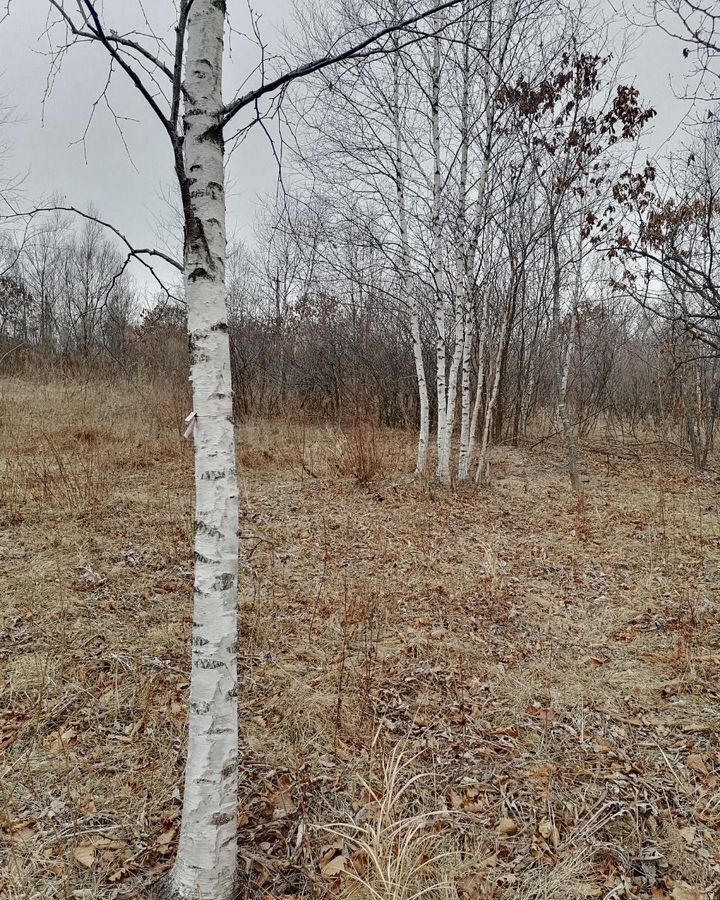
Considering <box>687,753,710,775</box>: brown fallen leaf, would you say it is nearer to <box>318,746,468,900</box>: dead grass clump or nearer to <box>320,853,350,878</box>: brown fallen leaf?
<box>318,746,468,900</box>: dead grass clump

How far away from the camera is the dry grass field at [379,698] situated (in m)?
2.05

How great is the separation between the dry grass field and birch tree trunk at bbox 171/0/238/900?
45 cm

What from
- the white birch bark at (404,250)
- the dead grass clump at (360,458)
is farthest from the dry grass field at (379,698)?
the white birch bark at (404,250)

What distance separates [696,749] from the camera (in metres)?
2.56

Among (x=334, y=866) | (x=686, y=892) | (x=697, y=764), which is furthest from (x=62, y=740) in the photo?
(x=697, y=764)

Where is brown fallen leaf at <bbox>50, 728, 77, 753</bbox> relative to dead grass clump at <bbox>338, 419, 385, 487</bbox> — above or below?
below

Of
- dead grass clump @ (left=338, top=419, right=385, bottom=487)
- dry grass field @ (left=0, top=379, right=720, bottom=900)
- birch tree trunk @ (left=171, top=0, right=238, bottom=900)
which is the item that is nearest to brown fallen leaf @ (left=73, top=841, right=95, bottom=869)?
dry grass field @ (left=0, top=379, right=720, bottom=900)

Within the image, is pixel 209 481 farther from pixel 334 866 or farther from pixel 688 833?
pixel 688 833

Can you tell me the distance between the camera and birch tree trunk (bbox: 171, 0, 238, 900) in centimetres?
172

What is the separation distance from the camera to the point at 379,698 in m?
3.05

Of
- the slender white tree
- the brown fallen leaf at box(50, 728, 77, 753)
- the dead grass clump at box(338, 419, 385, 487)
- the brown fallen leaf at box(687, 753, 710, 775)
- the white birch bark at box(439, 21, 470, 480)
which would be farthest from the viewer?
the dead grass clump at box(338, 419, 385, 487)

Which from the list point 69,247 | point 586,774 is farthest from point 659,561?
point 69,247

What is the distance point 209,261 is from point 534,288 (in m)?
10.8

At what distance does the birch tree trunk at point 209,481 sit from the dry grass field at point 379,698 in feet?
1.48
